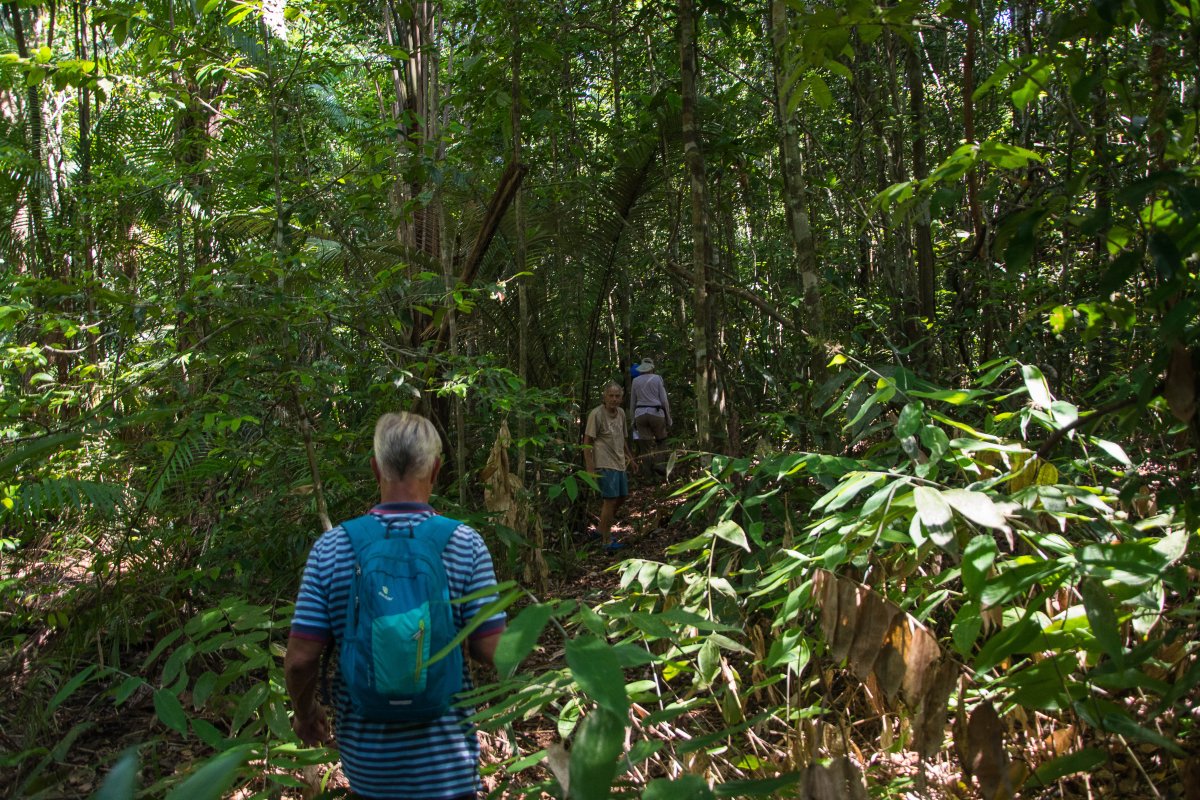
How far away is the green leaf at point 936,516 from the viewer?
1779mm

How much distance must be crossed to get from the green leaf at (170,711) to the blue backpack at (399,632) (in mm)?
401

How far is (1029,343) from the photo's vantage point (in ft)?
21.0

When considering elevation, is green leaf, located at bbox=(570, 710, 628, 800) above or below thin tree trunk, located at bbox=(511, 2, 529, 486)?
below

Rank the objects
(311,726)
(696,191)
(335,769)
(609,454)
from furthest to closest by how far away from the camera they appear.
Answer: (609,454) → (696,191) → (335,769) → (311,726)

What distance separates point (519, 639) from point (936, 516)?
98 centimetres

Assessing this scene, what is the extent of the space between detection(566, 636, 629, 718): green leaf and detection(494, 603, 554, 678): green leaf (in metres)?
0.06

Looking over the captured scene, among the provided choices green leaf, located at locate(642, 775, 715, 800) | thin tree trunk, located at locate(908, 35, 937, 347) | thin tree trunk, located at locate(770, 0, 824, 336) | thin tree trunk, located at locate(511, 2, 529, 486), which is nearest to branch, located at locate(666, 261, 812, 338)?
thin tree trunk, located at locate(770, 0, 824, 336)

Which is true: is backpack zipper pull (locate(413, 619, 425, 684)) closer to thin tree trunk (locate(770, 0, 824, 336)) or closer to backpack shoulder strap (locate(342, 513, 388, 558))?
backpack shoulder strap (locate(342, 513, 388, 558))

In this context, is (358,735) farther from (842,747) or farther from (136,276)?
(136,276)

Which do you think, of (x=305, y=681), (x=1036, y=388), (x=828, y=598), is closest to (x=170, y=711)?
(x=305, y=681)

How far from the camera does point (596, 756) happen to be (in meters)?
1.24

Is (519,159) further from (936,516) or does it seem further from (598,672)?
(598,672)

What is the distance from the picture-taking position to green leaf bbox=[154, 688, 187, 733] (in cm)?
215

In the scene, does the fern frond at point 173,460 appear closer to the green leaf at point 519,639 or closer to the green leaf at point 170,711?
the green leaf at point 170,711
